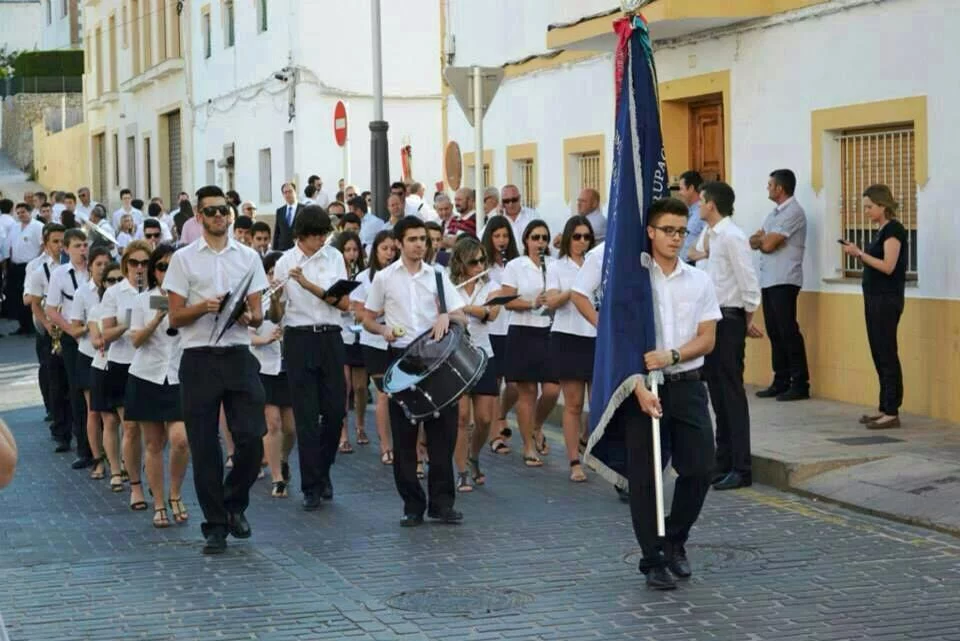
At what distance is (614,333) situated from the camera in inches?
347

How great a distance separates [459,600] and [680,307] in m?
1.77

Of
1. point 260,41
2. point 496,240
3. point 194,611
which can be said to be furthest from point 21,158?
point 194,611

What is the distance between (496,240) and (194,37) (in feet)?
95.5

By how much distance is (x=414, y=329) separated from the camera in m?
10.8

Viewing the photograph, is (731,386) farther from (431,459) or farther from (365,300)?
(365,300)

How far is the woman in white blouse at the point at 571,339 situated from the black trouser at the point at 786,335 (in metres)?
3.45

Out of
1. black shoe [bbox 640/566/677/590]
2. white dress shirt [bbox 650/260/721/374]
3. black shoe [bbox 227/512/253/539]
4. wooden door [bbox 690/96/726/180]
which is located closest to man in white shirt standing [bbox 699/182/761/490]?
white dress shirt [bbox 650/260/721/374]

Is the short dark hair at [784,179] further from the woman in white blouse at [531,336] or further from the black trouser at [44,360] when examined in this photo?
the black trouser at [44,360]

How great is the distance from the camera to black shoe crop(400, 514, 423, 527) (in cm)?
1059

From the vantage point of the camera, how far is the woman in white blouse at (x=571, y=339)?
40.1ft

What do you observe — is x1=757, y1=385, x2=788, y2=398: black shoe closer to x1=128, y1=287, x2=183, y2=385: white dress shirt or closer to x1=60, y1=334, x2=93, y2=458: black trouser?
x1=60, y1=334, x2=93, y2=458: black trouser

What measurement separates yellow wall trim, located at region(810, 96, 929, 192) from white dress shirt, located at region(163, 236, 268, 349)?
6.13 meters

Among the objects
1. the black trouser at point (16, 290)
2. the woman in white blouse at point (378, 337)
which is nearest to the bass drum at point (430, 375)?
the woman in white blouse at point (378, 337)

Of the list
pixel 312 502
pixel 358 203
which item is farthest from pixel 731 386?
pixel 358 203
